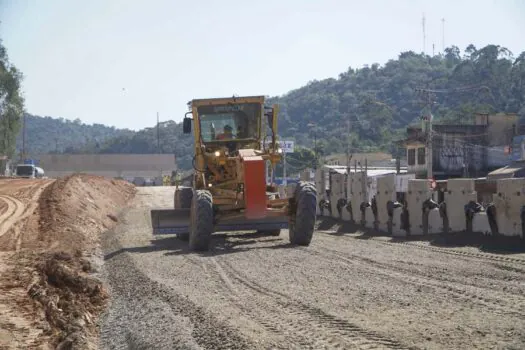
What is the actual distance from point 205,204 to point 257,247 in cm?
151

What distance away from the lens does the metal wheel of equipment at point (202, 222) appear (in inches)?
590

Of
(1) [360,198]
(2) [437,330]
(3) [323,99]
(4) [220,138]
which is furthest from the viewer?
Result: (3) [323,99]

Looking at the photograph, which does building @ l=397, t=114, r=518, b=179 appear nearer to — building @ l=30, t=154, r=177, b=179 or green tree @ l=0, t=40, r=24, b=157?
green tree @ l=0, t=40, r=24, b=157

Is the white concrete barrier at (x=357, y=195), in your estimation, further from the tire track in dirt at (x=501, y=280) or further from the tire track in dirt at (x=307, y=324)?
the tire track in dirt at (x=307, y=324)

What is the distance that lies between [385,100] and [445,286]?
117m

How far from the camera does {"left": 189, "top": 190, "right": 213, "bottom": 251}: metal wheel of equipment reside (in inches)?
590

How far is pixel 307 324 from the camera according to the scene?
7250mm

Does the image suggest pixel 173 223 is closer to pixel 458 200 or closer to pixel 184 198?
pixel 184 198

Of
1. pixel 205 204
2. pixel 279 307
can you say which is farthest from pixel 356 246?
pixel 279 307

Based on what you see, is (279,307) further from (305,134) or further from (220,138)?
(305,134)

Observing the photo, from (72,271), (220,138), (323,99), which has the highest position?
(323,99)

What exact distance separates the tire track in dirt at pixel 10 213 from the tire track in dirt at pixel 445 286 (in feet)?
37.7

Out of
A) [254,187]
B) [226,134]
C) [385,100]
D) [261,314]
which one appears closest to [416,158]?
[226,134]

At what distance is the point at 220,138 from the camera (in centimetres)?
1761
